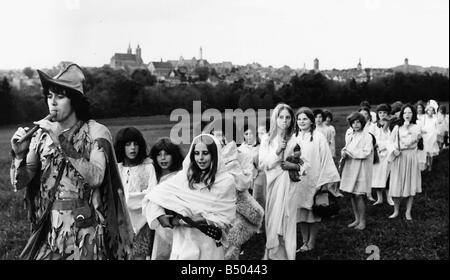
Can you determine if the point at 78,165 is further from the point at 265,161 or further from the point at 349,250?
the point at 349,250

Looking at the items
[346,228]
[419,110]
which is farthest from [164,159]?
[419,110]

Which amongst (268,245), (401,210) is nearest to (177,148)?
(268,245)

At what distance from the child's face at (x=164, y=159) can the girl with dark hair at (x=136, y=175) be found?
0.23ft

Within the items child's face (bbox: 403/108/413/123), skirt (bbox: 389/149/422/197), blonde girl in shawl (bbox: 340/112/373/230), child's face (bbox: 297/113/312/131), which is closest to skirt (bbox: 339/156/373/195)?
blonde girl in shawl (bbox: 340/112/373/230)

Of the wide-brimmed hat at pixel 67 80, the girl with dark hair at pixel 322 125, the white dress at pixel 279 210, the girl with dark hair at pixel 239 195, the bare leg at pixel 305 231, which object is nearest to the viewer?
the wide-brimmed hat at pixel 67 80

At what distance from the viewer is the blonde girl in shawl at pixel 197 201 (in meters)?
4.50

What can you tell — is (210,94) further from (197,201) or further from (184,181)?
(197,201)

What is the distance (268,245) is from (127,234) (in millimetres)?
1464

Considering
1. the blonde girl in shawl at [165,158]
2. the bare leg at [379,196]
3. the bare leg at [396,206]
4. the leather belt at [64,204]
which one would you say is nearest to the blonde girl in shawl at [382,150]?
the bare leg at [379,196]

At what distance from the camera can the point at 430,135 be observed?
8.86 metres

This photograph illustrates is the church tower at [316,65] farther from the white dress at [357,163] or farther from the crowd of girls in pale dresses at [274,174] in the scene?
the white dress at [357,163]

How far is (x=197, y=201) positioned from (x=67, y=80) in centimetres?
109

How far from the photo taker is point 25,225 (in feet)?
16.2

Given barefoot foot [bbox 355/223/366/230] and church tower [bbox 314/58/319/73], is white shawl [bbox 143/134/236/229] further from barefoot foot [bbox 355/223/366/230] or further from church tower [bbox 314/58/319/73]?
barefoot foot [bbox 355/223/366/230]
